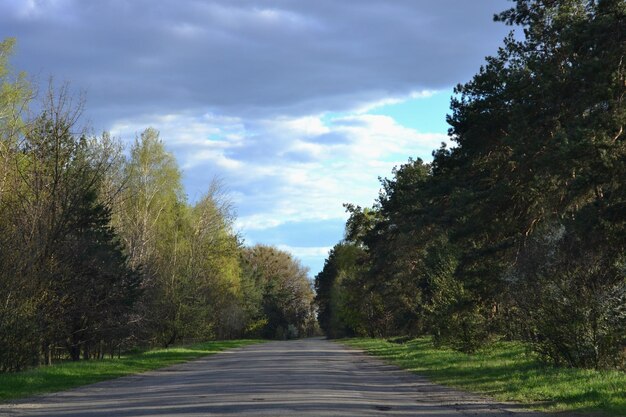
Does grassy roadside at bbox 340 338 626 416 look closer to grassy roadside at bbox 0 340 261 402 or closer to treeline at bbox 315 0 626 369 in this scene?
treeline at bbox 315 0 626 369

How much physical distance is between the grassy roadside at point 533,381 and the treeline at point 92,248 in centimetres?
1302

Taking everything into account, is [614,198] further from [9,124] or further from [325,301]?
[325,301]

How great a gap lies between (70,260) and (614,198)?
19509 millimetres

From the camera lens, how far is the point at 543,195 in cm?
2634

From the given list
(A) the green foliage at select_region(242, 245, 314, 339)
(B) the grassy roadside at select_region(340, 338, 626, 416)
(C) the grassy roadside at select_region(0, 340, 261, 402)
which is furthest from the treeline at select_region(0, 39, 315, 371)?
(A) the green foliage at select_region(242, 245, 314, 339)

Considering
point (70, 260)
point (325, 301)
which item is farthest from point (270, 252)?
point (70, 260)

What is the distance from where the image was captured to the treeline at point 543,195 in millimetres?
18297

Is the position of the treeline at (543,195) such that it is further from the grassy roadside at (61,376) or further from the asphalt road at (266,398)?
the grassy roadside at (61,376)

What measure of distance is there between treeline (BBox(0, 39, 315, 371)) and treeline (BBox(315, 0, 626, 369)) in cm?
1468

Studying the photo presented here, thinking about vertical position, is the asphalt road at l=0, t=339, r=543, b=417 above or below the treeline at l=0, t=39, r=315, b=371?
below

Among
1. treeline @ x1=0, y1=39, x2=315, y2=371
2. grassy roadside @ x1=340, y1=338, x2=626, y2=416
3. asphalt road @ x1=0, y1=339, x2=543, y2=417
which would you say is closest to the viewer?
asphalt road @ x1=0, y1=339, x2=543, y2=417

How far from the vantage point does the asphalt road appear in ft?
43.4

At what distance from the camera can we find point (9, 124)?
109 feet

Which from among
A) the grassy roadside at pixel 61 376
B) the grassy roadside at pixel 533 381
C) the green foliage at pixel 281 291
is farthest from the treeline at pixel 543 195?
the green foliage at pixel 281 291
